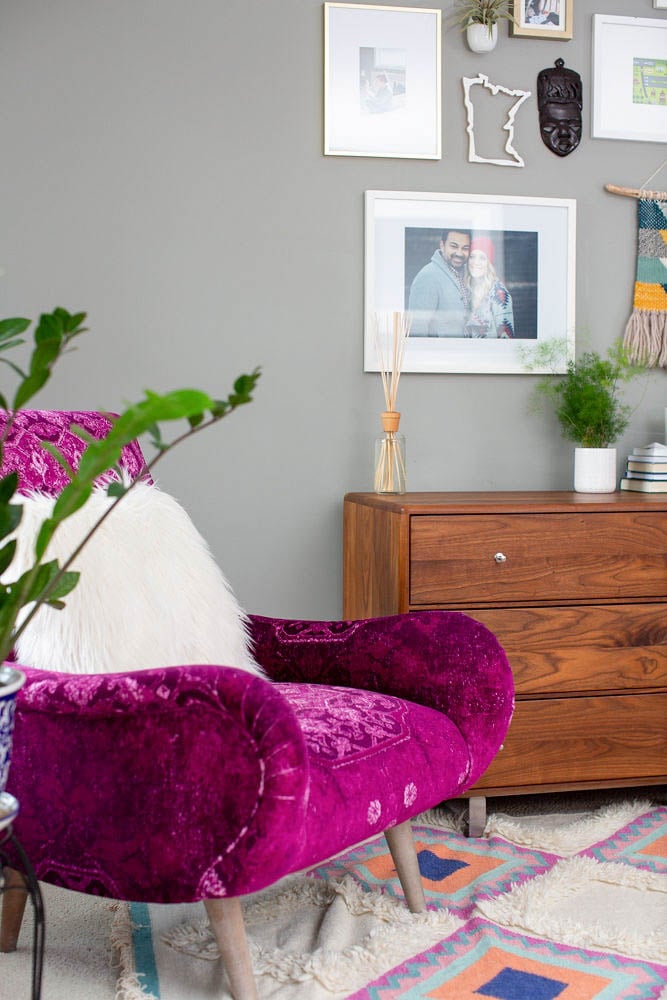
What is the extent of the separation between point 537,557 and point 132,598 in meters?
0.99

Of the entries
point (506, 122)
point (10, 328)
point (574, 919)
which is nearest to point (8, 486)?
point (10, 328)

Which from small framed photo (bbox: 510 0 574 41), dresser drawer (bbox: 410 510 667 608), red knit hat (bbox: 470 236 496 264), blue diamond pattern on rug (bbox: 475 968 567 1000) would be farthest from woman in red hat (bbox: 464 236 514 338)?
blue diamond pattern on rug (bbox: 475 968 567 1000)

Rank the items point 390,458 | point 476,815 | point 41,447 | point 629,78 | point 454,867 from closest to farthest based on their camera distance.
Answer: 1. point 41,447
2. point 454,867
3. point 476,815
4. point 390,458
5. point 629,78

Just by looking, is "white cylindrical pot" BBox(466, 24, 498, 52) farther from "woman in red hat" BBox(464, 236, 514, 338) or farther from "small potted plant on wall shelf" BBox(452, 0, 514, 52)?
"woman in red hat" BBox(464, 236, 514, 338)

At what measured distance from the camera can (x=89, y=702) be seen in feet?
4.33

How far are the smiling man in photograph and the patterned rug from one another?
Result: 1267 mm

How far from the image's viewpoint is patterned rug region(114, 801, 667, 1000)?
1591mm

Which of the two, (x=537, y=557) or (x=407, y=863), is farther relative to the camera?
(x=537, y=557)

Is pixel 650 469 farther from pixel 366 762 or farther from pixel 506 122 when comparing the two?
pixel 366 762

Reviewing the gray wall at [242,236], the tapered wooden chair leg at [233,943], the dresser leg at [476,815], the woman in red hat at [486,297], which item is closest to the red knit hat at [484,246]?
the woman in red hat at [486,297]

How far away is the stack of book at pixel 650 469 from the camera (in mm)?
2611

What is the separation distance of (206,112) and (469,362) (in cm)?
92

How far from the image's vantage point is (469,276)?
2701 mm

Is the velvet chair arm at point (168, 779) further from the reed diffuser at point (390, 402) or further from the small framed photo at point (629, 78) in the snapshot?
the small framed photo at point (629, 78)
